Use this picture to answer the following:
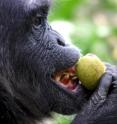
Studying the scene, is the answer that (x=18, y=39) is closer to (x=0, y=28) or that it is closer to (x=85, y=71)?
(x=0, y=28)

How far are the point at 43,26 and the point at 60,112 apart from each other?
49 cm

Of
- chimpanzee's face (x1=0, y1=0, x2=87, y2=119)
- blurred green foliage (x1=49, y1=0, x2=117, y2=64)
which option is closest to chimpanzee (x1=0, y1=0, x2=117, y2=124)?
chimpanzee's face (x1=0, y1=0, x2=87, y2=119)

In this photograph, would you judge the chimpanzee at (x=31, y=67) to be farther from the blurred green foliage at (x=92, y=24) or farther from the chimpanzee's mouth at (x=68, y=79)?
the blurred green foliage at (x=92, y=24)

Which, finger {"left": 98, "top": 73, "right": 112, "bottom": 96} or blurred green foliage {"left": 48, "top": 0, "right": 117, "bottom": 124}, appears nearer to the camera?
finger {"left": 98, "top": 73, "right": 112, "bottom": 96}

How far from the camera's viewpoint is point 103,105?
3.58 meters

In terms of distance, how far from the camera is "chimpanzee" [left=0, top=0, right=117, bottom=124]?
368 centimetres

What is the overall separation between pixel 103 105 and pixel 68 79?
0.25 meters

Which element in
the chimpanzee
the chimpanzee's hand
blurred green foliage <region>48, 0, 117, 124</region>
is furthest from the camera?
blurred green foliage <region>48, 0, 117, 124</region>

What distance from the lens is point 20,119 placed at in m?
3.75

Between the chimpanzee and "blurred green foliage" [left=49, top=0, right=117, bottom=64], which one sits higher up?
"blurred green foliage" [left=49, top=0, right=117, bottom=64]

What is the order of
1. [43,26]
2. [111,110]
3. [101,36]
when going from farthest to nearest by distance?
1. [101,36]
2. [43,26]
3. [111,110]

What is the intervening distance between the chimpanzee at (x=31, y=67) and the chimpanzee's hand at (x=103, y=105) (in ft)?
0.04

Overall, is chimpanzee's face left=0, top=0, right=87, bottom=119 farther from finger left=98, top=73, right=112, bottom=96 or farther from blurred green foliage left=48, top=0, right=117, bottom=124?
blurred green foliage left=48, top=0, right=117, bottom=124

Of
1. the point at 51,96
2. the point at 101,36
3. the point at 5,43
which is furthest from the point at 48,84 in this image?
the point at 101,36
